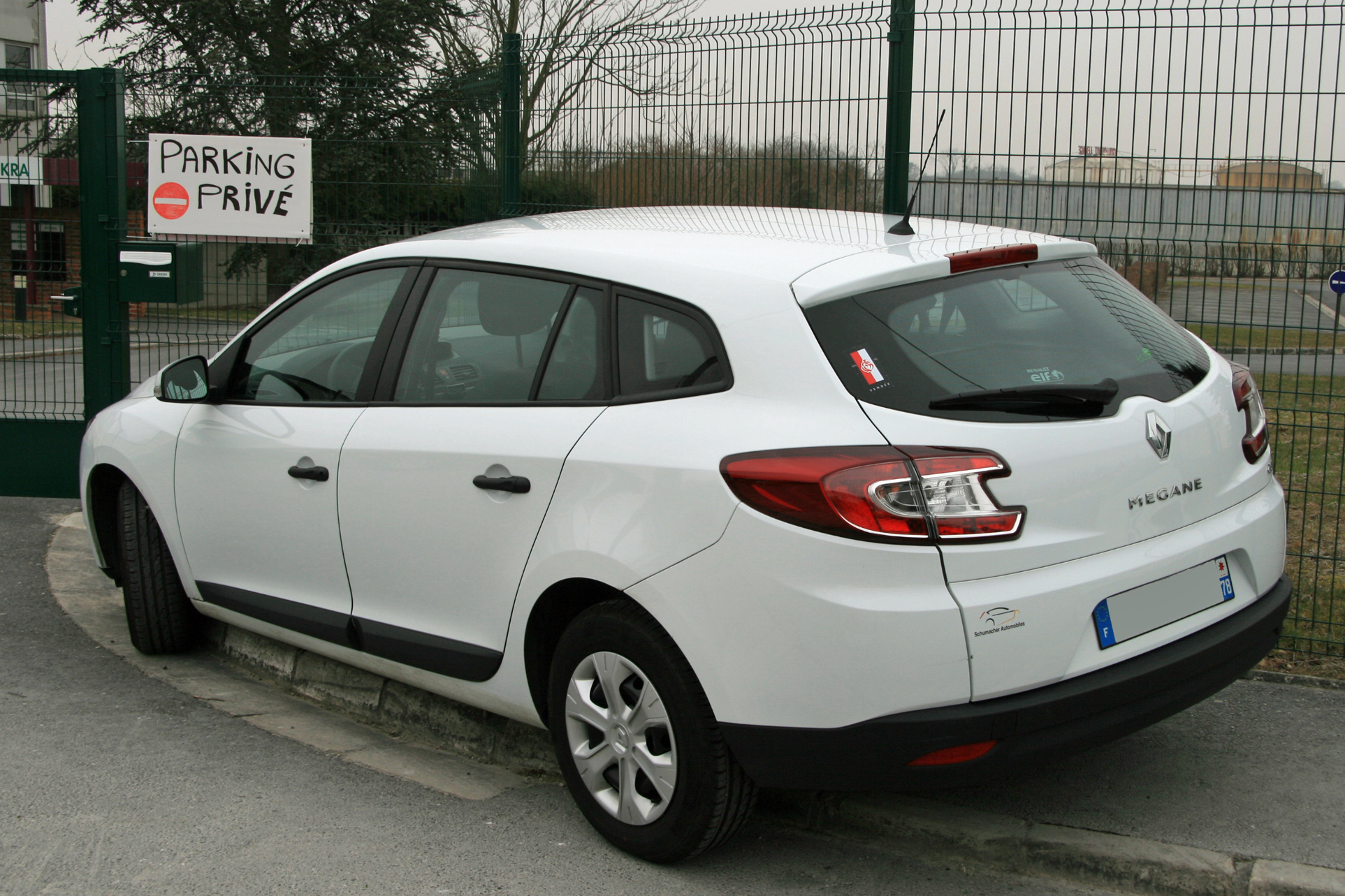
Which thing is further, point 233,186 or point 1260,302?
point 233,186

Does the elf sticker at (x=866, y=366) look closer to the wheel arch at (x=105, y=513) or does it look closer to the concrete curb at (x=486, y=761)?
the concrete curb at (x=486, y=761)

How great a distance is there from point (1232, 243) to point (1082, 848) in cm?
284

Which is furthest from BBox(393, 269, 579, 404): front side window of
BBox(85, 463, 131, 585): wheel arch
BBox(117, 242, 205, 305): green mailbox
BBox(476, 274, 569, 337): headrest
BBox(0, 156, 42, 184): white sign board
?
BBox(0, 156, 42, 184): white sign board

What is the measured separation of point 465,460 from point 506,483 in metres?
0.20

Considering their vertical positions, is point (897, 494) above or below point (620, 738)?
above

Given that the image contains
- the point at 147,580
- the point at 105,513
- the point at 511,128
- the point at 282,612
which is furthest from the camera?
the point at 511,128

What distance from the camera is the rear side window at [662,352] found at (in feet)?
10.5

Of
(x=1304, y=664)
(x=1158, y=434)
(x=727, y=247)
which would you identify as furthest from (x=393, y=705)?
(x=1304, y=664)

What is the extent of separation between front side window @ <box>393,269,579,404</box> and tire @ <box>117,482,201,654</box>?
5.42 ft

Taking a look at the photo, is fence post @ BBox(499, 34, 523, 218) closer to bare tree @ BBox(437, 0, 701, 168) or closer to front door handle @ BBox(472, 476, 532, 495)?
bare tree @ BBox(437, 0, 701, 168)

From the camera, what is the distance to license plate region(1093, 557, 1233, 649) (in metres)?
2.99

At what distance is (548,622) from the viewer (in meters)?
3.57

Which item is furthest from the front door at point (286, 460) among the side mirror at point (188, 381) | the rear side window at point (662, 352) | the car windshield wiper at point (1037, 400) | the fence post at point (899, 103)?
the fence post at point (899, 103)

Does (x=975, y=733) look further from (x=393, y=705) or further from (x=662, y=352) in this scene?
(x=393, y=705)
